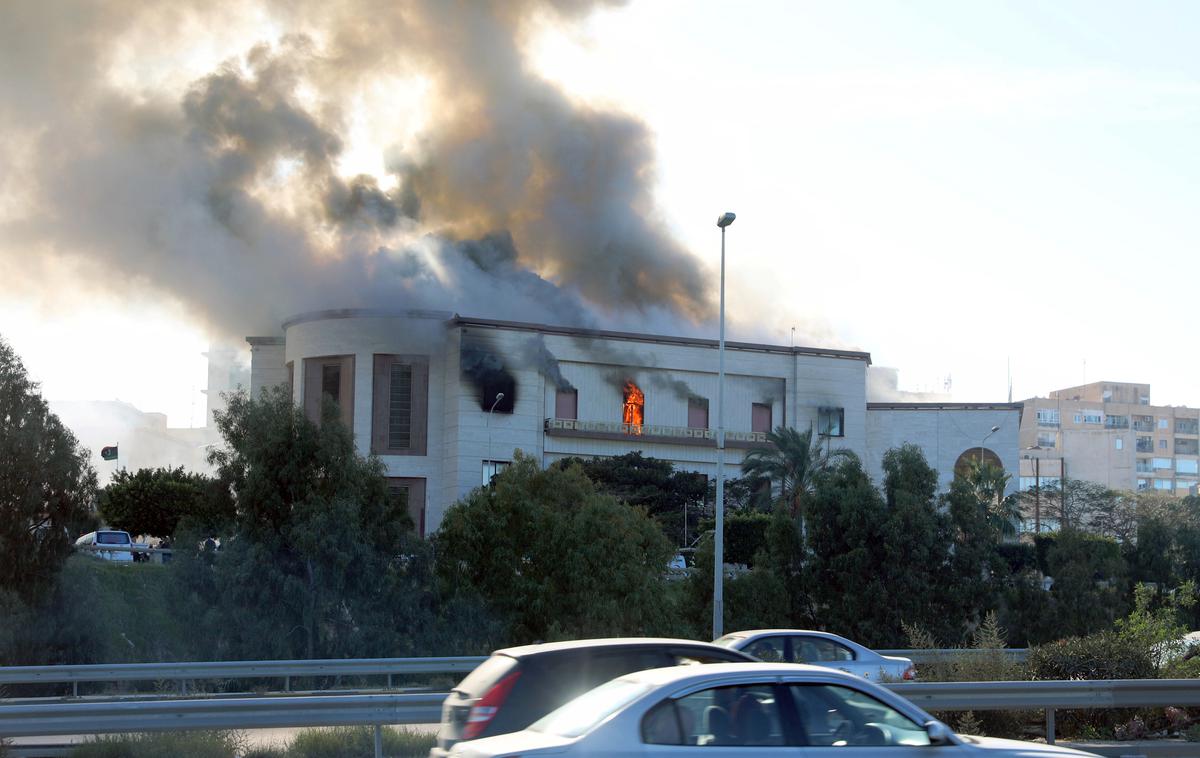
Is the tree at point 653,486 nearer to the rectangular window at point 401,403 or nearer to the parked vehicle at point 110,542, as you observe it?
the rectangular window at point 401,403

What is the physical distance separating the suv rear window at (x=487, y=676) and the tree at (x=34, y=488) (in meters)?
24.0

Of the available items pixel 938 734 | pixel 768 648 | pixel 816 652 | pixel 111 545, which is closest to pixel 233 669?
pixel 768 648

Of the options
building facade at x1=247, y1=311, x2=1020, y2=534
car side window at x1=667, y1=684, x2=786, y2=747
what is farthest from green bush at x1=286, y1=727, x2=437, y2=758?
building facade at x1=247, y1=311, x2=1020, y2=534

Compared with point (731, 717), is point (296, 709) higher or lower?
lower

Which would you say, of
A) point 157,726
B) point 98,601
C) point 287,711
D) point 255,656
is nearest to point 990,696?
point 287,711

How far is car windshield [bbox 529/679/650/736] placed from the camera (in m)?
6.75

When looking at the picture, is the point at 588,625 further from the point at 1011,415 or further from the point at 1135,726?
the point at 1011,415

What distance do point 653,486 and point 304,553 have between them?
4208 cm

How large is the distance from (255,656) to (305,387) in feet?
150

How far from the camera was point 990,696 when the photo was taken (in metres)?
12.0

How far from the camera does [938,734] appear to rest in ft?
22.9

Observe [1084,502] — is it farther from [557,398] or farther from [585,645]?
[585,645]

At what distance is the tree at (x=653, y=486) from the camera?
71438 mm

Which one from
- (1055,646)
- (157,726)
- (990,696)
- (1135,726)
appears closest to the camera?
(157,726)
